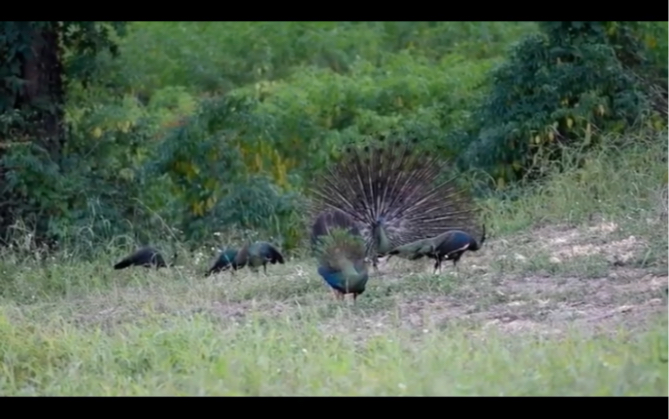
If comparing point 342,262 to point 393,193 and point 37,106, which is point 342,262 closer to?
point 393,193

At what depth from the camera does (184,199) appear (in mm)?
12844

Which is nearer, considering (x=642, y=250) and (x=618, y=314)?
(x=618, y=314)

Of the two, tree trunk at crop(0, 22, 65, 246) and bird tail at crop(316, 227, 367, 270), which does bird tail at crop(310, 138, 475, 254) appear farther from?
tree trunk at crop(0, 22, 65, 246)

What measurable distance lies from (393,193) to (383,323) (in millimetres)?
2559

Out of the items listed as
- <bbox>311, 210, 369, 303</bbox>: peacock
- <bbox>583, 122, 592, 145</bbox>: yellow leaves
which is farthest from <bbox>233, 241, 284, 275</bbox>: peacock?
<bbox>583, 122, 592, 145</bbox>: yellow leaves

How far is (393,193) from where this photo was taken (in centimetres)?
970

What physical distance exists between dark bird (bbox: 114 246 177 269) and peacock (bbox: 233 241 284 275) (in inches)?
25.6

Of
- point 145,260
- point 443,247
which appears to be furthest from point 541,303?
point 145,260

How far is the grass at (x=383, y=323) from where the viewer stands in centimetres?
571

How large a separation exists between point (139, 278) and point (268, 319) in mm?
2596

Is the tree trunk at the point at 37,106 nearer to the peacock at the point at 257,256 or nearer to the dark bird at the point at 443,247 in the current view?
the peacock at the point at 257,256

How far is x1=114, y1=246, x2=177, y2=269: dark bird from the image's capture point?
32.2 ft
